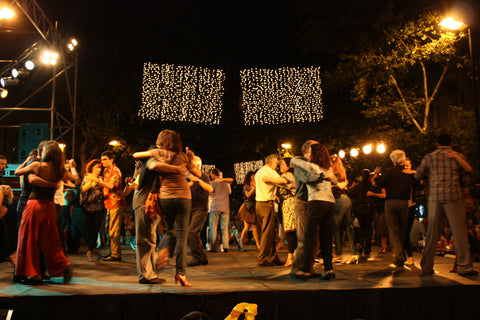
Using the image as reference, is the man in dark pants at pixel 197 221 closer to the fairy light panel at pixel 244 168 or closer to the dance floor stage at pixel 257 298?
the dance floor stage at pixel 257 298

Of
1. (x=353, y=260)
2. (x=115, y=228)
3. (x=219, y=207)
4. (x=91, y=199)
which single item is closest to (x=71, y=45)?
(x=219, y=207)

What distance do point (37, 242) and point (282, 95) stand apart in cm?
1344

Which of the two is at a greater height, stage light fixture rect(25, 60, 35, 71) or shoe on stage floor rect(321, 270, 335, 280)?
stage light fixture rect(25, 60, 35, 71)

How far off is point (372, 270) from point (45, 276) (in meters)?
4.27

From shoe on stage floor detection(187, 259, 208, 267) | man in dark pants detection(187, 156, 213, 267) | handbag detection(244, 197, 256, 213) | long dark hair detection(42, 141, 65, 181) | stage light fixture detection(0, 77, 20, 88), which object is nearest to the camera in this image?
long dark hair detection(42, 141, 65, 181)

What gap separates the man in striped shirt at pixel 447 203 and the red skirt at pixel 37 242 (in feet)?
14.4

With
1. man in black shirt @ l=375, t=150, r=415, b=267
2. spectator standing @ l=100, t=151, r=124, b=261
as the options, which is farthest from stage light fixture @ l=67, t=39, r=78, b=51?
man in black shirt @ l=375, t=150, r=415, b=267

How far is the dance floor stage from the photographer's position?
13.6ft

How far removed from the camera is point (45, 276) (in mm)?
5512

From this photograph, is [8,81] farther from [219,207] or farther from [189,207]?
[189,207]

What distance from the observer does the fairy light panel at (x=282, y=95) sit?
1742 centimetres

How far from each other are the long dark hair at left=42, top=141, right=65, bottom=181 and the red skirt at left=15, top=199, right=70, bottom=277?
1.13ft

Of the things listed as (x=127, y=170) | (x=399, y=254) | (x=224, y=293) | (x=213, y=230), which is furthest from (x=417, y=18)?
(x=127, y=170)

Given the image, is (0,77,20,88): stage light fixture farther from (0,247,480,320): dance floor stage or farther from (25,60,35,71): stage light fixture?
(0,247,480,320): dance floor stage
